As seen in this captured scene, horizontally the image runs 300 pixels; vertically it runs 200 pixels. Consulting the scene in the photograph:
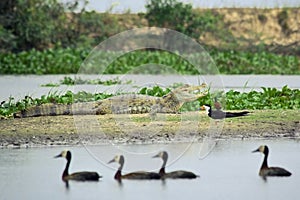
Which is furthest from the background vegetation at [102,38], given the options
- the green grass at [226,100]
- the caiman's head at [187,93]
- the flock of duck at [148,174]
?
the flock of duck at [148,174]

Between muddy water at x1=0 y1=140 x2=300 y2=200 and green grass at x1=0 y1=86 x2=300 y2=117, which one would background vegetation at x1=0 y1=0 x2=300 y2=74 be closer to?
green grass at x1=0 y1=86 x2=300 y2=117

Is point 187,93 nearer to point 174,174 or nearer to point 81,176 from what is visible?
point 174,174

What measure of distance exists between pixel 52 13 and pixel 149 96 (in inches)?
508

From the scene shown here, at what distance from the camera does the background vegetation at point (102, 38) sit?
2130 cm

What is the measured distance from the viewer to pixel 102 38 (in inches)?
984

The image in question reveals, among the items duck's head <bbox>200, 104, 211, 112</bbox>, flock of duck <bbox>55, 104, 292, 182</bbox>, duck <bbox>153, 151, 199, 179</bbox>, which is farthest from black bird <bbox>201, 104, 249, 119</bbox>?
duck <bbox>153, 151, 199, 179</bbox>

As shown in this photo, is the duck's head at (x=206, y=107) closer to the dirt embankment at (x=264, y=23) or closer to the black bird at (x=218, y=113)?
the black bird at (x=218, y=113)

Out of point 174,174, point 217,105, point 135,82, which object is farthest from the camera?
point 135,82

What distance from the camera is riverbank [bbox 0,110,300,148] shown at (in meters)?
10.0

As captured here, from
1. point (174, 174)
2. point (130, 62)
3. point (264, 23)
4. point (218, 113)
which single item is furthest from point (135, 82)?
point (264, 23)

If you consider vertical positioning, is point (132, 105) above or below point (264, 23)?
below

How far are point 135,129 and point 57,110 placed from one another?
4.05ft

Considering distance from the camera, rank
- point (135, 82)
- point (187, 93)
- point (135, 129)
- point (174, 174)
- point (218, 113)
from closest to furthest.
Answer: point (174, 174) → point (135, 129) → point (218, 113) → point (187, 93) → point (135, 82)

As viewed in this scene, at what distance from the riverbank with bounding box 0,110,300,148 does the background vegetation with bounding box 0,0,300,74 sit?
9.09m
